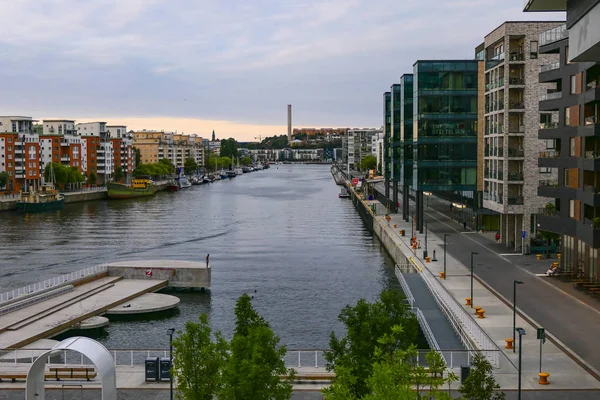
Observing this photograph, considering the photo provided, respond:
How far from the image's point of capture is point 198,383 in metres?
20.3

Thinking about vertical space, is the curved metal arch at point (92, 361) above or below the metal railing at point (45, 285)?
above

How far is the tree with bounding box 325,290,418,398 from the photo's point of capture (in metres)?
20.8

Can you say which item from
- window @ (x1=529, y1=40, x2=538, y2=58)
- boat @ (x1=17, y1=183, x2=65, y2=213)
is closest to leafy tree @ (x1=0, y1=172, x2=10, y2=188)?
boat @ (x1=17, y1=183, x2=65, y2=213)

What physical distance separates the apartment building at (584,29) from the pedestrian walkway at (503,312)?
18933 mm

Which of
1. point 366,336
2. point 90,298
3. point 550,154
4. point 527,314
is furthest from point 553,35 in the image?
point 90,298

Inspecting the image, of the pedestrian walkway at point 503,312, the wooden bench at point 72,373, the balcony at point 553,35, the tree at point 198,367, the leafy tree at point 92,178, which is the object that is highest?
the balcony at point 553,35

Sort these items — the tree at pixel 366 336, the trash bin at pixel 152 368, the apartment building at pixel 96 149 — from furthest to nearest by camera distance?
1. the apartment building at pixel 96 149
2. the trash bin at pixel 152 368
3. the tree at pixel 366 336

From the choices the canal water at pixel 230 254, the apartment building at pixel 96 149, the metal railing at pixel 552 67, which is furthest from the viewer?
the apartment building at pixel 96 149

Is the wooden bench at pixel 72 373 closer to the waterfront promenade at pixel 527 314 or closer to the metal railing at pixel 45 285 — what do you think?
the waterfront promenade at pixel 527 314

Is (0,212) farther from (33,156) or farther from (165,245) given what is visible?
(165,245)

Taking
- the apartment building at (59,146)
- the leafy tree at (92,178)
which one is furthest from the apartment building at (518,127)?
the leafy tree at (92,178)

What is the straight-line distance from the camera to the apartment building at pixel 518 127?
191ft

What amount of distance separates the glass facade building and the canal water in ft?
33.3

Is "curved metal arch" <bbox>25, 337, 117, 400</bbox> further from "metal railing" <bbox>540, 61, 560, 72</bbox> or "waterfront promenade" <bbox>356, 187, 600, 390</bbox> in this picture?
"metal railing" <bbox>540, 61, 560, 72</bbox>
